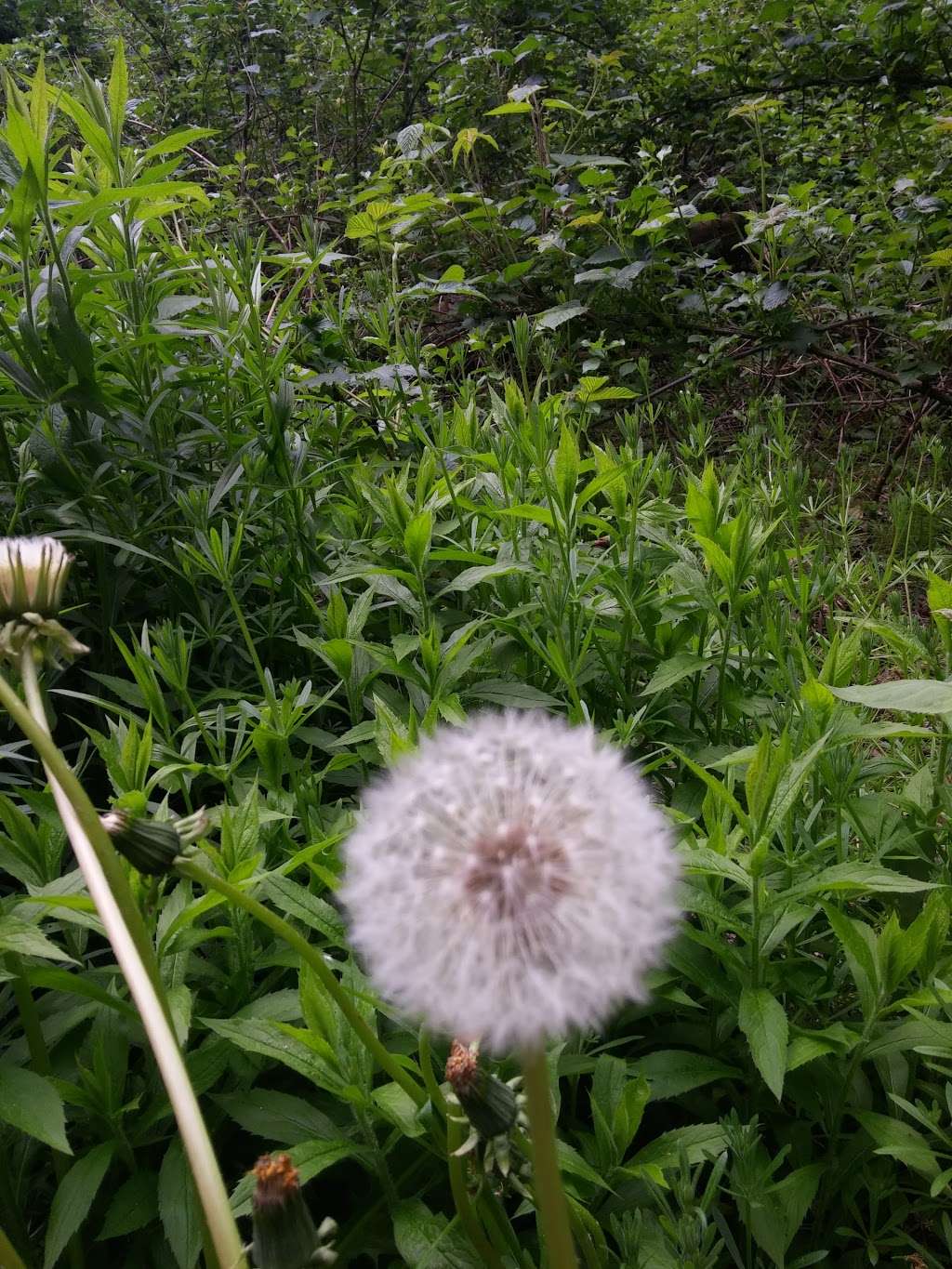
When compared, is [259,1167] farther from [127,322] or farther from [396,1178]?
[127,322]

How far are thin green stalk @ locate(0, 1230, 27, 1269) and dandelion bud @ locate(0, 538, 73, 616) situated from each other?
60 centimetres

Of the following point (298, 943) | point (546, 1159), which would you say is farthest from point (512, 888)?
point (298, 943)

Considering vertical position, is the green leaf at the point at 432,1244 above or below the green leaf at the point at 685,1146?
above

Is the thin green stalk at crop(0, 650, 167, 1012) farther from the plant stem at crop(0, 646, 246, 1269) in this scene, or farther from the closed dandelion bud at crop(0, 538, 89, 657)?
the closed dandelion bud at crop(0, 538, 89, 657)

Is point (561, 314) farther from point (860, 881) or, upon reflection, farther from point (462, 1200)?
point (462, 1200)

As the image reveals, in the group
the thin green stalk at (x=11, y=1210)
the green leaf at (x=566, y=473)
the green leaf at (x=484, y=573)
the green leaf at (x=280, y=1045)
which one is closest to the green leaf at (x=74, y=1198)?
the thin green stalk at (x=11, y=1210)

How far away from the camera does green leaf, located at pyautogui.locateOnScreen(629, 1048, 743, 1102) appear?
135 cm

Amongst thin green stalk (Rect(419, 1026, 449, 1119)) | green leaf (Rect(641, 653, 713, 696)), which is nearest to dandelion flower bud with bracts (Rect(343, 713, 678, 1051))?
thin green stalk (Rect(419, 1026, 449, 1119))

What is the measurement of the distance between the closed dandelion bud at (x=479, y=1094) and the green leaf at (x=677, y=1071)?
61 cm

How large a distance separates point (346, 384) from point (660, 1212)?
2910 millimetres

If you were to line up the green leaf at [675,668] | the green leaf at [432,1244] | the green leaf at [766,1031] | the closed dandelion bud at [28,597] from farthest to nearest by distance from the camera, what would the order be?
the green leaf at [675,668], the green leaf at [766,1031], the green leaf at [432,1244], the closed dandelion bud at [28,597]

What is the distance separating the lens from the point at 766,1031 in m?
1.25

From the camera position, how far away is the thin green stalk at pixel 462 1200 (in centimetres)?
89

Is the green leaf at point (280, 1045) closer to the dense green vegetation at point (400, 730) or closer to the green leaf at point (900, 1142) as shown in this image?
the dense green vegetation at point (400, 730)
